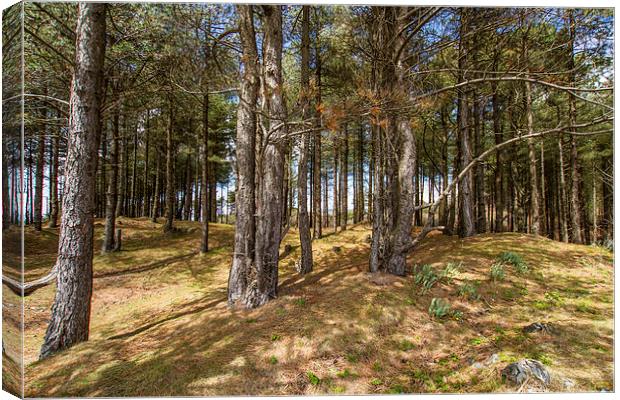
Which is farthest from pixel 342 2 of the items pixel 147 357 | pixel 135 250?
pixel 135 250

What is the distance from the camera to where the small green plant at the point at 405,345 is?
2.64 m

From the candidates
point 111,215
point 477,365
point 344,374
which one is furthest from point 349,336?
point 111,215

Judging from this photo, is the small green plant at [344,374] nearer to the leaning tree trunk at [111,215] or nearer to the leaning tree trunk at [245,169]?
the leaning tree trunk at [245,169]

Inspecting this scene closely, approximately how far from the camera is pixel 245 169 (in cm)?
385

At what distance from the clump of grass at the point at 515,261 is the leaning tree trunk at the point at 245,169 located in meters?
4.42

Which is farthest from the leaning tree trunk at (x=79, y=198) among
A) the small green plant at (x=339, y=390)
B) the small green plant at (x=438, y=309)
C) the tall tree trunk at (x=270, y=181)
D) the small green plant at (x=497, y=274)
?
the small green plant at (x=497, y=274)

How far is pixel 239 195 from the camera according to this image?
383 cm

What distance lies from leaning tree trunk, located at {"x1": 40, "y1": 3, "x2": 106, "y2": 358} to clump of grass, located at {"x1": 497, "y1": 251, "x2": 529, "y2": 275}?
640cm

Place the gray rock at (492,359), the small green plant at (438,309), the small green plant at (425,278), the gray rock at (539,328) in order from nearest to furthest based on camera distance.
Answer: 1. the gray rock at (492,359)
2. the gray rock at (539,328)
3. the small green plant at (438,309)
4. the small green plant at (425,278)

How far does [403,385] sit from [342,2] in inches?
158

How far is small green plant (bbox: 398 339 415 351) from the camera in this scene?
2645 millimetres

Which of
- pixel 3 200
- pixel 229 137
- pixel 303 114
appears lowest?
pixel 3 200

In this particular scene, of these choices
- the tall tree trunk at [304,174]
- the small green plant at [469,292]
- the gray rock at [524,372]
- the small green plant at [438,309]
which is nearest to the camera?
the gray rock at [524,372]

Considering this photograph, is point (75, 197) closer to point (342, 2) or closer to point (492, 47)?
point (342, 2)
